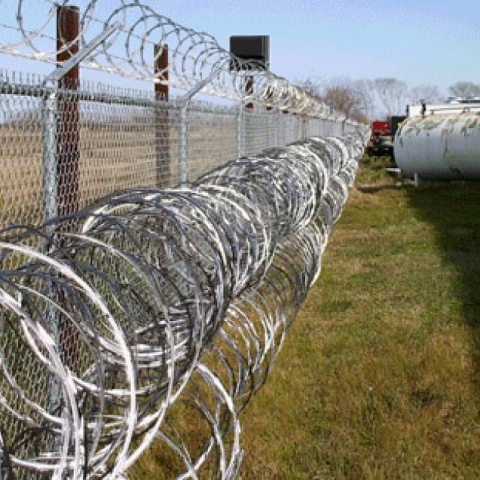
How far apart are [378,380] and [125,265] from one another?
238 centimetres

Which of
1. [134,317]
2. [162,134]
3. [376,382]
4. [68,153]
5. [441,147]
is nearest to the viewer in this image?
[134,317]

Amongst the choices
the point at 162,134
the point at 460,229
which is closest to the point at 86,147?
the point at 162,134

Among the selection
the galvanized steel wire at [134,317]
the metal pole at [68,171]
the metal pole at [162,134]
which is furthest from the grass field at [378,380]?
the metal pole at [162,134]

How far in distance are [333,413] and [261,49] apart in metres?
8.24

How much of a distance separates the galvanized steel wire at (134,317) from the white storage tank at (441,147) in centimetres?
1214

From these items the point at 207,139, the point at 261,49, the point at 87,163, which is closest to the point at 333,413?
the point at 87,163

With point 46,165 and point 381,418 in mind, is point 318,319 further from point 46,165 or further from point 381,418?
point 46,165

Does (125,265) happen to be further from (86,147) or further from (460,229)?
(460,229)

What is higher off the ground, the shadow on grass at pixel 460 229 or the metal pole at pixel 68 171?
the metal pole at pixel 68 171

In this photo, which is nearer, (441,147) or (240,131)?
(240,131)

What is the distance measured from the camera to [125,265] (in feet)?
14.0

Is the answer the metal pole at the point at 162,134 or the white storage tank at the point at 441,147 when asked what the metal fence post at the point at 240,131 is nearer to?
the metal pole at the point at 162,134

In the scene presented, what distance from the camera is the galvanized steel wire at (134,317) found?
2268 millimetres

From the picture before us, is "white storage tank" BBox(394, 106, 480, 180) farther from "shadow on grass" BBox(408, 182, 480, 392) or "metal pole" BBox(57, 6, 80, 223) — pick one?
"metal pole" BBox(57, 6, 80, 223)
